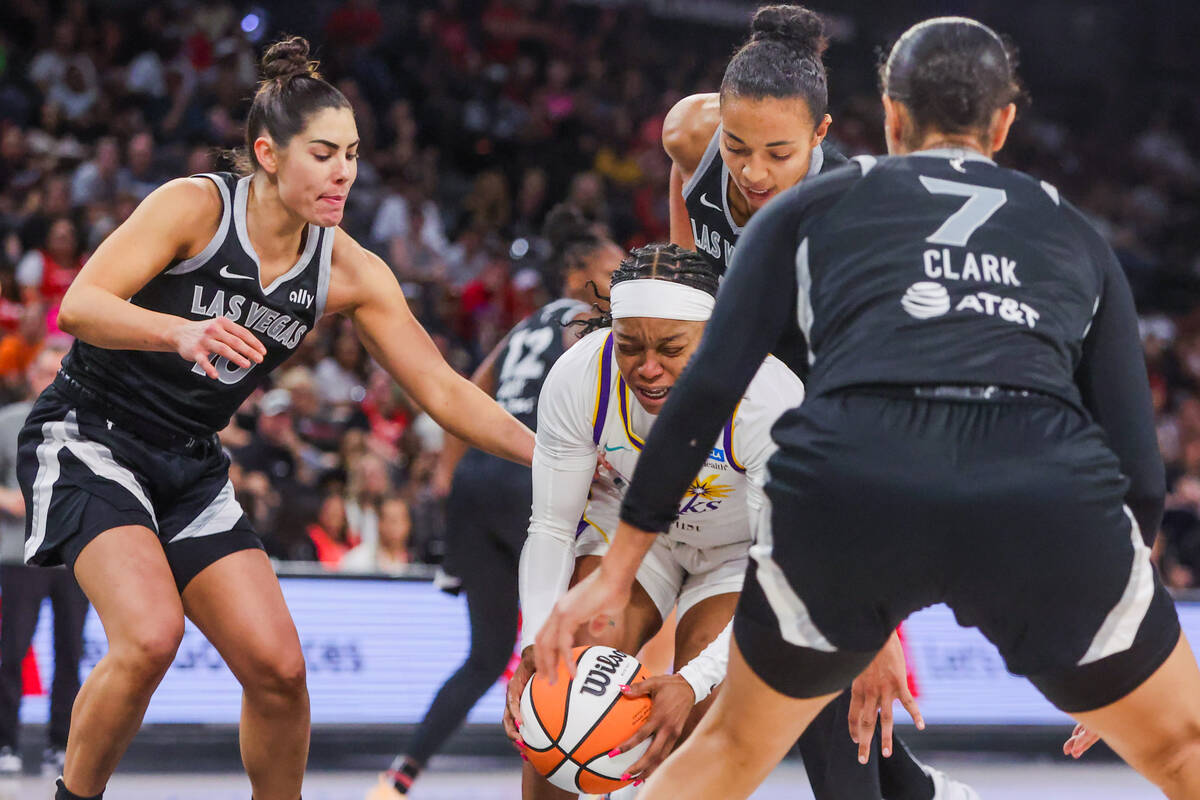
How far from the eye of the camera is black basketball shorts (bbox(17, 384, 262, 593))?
3.54m

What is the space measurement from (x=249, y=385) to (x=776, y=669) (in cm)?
200

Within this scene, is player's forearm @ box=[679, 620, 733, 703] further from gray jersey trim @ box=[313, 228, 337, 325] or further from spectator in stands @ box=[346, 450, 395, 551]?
spectator in stands @ box=[346, 450, 395, 551]

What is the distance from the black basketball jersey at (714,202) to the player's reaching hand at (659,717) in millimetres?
1268

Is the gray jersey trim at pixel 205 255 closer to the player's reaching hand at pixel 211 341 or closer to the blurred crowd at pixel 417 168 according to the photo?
the player's reaching hand at pixel 211 341

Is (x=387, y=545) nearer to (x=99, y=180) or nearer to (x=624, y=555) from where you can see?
(x=99, y=180)

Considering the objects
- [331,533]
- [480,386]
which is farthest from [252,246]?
[331,533]

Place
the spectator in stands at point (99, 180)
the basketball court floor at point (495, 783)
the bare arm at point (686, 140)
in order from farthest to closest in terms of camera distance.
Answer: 1. the spectator in stands at point (99, 180)
2. the basketball court floor at point (495, 783)
3. the bare arm at point (686, 140)

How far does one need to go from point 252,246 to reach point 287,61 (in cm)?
53

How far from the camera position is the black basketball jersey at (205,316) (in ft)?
12.0

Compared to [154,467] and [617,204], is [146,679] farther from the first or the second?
[617,204]

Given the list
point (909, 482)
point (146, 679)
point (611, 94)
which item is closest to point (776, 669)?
point (909, 482)

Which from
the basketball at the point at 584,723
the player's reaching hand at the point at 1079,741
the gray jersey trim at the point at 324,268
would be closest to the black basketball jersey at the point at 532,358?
the gray jersey trim at the point at 324,268

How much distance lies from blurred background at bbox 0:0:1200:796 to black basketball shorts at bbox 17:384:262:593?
875 mm

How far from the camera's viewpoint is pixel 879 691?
291cm
